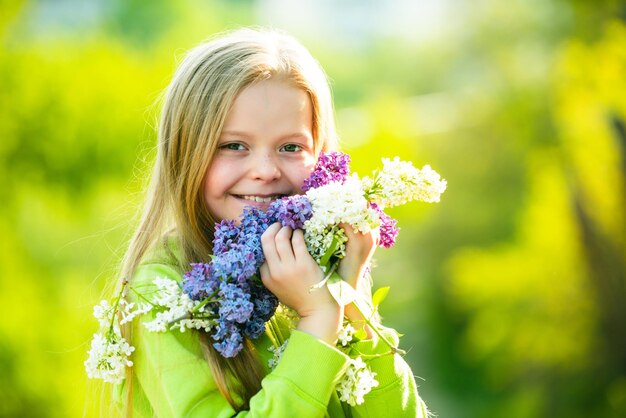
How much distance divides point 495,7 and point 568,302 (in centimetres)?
423

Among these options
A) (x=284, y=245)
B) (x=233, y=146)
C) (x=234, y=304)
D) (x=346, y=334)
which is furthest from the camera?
(x=233, y=146)

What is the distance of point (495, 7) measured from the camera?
11062mm

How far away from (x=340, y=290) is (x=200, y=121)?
684 millimetres

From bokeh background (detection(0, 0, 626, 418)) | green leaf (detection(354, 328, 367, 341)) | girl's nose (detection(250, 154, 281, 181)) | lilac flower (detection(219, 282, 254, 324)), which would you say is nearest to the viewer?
lilac flower (detection(219, 282, 254, 324))

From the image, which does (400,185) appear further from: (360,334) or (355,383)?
(355,383)

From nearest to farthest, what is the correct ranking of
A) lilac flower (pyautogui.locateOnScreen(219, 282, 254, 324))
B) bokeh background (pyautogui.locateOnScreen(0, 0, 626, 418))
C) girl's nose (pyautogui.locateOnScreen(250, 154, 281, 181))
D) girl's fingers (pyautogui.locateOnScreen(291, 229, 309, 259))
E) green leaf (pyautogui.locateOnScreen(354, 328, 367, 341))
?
lilac flower (pyautogui.locateOnScreen(219, 282, 254, 324)), girl's fingers (pyautogui.locateOnScreen(291, 229, 309, 259)), green leaf (pyautogui.locateOnScreen(354, 328, 367, 341)), girl's nose (pyautogui.locateOnScreen(250, 154, 281, 181)), bokeh background (pyautogui.locateOnScreen(0, 0, 626, 418))

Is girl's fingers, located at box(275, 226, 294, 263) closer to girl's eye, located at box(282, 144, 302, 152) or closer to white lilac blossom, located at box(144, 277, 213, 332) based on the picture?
white lilac blossom, located at box(144, 277, 213, 332)

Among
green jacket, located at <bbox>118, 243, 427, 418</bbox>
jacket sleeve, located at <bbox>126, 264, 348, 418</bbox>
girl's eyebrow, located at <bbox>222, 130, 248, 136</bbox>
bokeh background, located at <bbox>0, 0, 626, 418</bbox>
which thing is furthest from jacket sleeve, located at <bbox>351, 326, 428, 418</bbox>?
bokeh background, located at <bbox>0, 0, 626, 418</bbox>

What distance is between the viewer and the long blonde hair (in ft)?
7.59

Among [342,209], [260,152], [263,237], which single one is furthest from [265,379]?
[260,152]

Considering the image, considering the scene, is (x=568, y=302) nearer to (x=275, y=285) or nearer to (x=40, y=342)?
(x=40, y=342)

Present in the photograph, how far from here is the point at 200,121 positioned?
7.66 feet

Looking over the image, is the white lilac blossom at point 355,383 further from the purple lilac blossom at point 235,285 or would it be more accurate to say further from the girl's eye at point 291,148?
the girl's eye at point 291,148

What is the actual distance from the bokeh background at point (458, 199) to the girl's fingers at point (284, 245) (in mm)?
6924
